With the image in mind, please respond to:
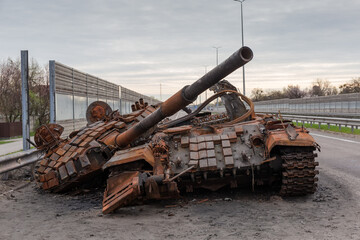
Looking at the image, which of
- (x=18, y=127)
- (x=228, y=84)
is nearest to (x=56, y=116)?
(x=228, y=84)

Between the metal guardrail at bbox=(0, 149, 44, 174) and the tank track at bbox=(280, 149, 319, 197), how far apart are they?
18.9 ft

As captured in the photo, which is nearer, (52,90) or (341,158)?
(341,158)

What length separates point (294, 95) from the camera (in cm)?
9369

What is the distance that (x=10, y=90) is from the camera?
3359 cm

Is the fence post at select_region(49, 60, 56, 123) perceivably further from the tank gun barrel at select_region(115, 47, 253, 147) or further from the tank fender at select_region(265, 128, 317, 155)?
the tank fender at select_region(265, 128, 317, 155)

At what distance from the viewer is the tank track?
7266mm

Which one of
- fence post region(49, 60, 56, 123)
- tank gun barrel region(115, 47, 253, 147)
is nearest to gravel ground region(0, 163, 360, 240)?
tank gun barrel region(115, 47, 253, 147)

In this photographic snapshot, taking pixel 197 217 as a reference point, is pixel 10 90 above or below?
above

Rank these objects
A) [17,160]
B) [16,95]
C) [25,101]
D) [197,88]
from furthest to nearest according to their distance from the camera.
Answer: [16,95] < [25,101] < [17,160] < [197,88]

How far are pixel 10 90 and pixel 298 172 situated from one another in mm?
30439

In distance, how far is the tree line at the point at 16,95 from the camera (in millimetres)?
33344

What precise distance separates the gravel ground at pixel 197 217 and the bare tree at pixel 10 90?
2624 cm

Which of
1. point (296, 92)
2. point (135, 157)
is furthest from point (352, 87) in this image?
point (135, 157)

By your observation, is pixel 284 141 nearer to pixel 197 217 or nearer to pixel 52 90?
pixel 197 217
